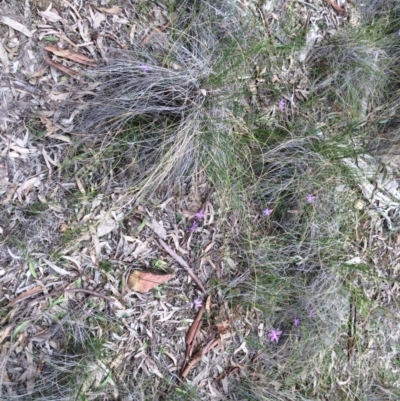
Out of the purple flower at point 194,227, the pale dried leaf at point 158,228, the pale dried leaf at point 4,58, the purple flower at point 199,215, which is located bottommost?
the pale dried leaf at point 158,228

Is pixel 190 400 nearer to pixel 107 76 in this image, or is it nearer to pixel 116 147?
pixel 116 147

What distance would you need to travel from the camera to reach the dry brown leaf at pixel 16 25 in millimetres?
1844

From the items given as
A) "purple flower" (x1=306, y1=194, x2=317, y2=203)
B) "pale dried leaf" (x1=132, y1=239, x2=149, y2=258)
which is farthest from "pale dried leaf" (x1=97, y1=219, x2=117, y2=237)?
"purple flower" (x1=306, y1=194, x2=317, y2=203)

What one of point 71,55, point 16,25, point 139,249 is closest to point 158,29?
point 71,55

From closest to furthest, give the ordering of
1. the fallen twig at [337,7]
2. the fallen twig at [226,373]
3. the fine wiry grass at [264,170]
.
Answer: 1. the fine wiry grass at [264,170]
2. the fallen twig at [226,373]
3. the fallen twig at [337,7]

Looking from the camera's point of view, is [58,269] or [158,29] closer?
[58,269]

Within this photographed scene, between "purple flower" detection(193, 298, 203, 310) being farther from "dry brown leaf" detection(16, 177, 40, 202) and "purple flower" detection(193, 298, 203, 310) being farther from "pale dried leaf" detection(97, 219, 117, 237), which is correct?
"dry brown leaf" detection(16, 177, 40, 202)

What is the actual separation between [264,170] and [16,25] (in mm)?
1213

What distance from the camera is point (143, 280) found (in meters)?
2.04

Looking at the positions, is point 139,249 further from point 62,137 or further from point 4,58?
point 4,58

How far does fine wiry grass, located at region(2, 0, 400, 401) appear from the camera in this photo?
1985 mm

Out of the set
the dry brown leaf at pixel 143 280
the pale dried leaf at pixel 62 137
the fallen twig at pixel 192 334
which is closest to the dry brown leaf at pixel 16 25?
the pale dried leaf at pixel 62 137

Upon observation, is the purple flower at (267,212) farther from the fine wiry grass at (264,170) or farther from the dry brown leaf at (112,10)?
the dry brown leaf at (112,10)

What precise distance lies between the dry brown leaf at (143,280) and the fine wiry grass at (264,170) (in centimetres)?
19
